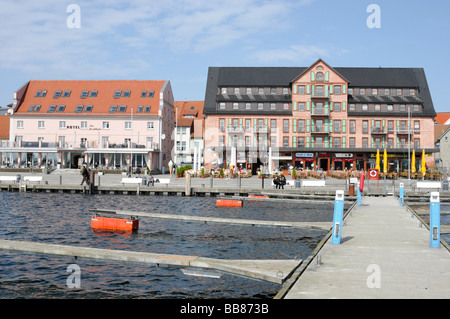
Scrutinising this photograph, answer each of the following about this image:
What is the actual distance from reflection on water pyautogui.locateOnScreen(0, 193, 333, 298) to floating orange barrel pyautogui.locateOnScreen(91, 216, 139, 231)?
57 cm

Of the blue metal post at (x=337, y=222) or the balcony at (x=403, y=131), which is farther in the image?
the balcony at (x=403, y=131)

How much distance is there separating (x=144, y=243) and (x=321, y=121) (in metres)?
65.6

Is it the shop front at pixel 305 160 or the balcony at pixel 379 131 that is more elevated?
the balcony at pixel 379 131

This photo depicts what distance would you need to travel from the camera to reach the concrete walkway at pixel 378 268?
357 inches

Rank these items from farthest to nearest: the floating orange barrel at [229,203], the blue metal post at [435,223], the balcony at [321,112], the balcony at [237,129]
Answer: the balcony at [237,129] → the balcony at [321,112] → the floating orange barrel at [229,203] → the blue metal post at [435,223]

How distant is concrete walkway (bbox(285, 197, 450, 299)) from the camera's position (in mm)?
9070

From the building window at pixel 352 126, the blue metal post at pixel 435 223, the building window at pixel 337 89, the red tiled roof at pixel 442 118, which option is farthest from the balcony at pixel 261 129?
the blue metal post at pixel 435 223

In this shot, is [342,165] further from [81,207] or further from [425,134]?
[81,207]

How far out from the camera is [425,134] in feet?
264

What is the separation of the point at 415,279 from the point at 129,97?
74879 mm

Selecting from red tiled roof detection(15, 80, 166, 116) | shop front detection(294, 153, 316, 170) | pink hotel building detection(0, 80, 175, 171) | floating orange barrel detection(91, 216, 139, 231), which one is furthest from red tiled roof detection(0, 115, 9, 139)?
floating orange barrel detection(91, 216, 139, 231)

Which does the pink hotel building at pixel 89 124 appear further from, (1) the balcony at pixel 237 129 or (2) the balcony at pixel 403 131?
(2) the balcony at pixel 403 131

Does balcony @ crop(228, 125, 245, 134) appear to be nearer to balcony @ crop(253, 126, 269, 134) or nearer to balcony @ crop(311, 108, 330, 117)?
balcony @ crop(253, 126, 269, 134)

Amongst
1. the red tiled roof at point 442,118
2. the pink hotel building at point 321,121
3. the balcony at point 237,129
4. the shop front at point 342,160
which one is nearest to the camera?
the shop front at point 342,160
